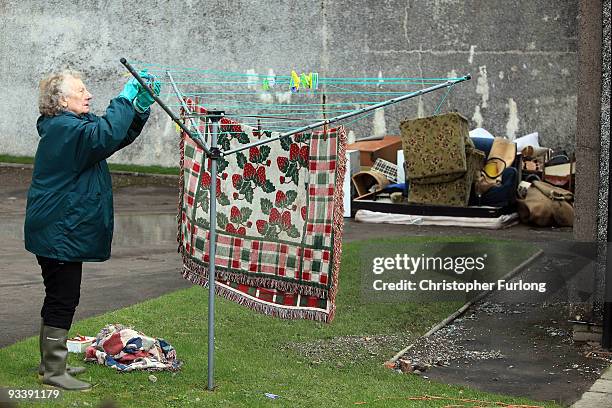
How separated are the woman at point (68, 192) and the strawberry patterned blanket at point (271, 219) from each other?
0.87 meters

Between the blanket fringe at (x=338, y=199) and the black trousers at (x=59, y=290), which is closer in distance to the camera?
the black trousers at (x=59, y=290)

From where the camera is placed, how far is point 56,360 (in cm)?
602

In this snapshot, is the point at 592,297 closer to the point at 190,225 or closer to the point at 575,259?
the point at 575,259

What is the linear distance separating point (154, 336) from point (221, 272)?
1.04 m

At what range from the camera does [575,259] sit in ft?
26.7

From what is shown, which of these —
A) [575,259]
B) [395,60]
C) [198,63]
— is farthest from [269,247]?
[198,63]

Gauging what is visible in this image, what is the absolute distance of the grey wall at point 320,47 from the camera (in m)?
17.7

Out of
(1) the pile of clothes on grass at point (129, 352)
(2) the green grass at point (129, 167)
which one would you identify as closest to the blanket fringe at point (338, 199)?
(1) the pile of clothes on grass at point (129, 352)

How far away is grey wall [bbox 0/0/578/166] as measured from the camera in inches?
696

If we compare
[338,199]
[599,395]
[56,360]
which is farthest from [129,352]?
[599,395]

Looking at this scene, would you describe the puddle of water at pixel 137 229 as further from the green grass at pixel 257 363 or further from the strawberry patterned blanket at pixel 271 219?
→ the strawberry patterned blanket at pixel 271 219

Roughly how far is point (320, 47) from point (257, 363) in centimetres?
1264

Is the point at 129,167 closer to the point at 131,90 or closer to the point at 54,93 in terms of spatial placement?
the point at 54,93

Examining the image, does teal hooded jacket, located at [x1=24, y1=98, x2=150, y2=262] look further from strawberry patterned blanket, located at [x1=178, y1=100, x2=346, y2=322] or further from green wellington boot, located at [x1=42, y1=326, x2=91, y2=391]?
strawberry patterned blanket, located at [x1=178, y1=100, x2=346, y2=322]
